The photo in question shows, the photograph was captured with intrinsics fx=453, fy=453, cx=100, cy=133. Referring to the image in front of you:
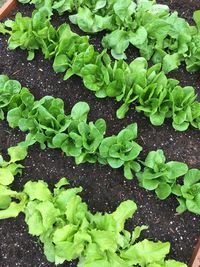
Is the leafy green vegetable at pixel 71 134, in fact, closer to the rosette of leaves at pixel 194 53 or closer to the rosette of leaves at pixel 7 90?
the rosette of leaves at pixel 7 90

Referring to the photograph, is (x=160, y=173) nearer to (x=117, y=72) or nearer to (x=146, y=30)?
(x=117, y=72)

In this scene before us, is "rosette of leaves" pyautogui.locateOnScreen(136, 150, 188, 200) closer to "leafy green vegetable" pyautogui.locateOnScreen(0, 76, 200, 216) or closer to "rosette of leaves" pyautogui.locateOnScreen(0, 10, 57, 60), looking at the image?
"leafy green vegetable" pyautogui.locateOnScreen(0, 76, 200, 216)

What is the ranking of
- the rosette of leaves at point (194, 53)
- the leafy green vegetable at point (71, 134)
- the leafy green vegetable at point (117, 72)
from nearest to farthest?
the leafy green vegetable at point (71, 134), the leafy green vegetable at point (117, 72), the rosette of leaves at point (194, 53)

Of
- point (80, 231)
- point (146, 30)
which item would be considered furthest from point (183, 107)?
point (80, 231)

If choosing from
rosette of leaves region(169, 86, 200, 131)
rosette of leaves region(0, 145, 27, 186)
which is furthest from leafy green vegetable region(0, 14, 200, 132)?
rosette of leaves region(0, 145, 27, 186)

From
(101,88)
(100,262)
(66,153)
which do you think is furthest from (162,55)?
(100,262)

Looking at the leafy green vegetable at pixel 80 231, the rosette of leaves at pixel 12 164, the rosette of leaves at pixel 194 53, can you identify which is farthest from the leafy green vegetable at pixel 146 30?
the leafy green vegetable at pixel 80 231
